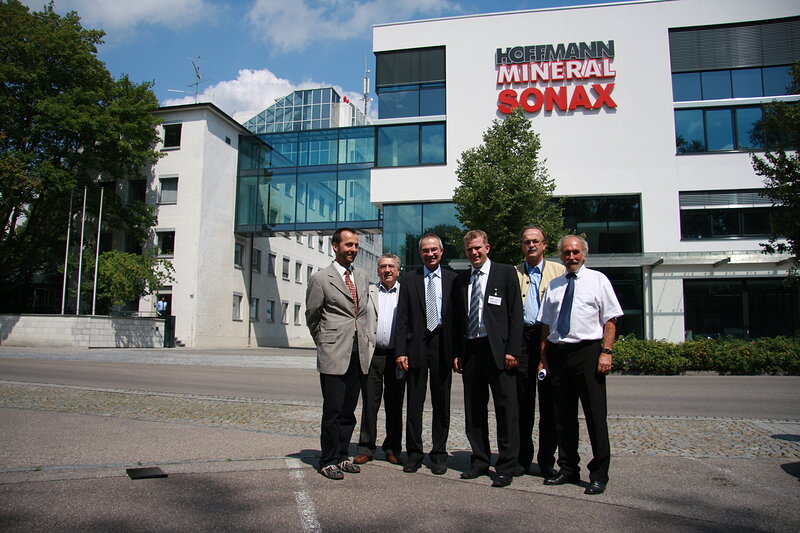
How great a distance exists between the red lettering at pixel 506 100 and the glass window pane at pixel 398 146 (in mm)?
4107

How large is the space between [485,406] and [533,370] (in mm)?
533

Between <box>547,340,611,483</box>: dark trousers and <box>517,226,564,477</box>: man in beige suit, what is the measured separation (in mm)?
152

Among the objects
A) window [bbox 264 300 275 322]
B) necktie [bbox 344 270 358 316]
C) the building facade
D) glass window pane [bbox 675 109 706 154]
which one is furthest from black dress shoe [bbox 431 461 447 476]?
window [bbox 264 300 275 322]

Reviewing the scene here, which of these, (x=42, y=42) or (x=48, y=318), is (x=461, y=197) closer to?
(x=48, y=318)

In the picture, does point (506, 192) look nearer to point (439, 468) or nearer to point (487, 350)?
point (487, 350)

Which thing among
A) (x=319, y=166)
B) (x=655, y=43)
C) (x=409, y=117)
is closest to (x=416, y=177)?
(x=409, y=117)

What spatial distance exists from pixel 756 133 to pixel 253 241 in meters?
29.3

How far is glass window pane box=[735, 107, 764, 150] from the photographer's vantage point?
2680cm

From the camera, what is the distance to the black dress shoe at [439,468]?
4.97 m

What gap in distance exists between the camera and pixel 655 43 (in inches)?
1091

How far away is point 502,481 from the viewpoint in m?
4.61

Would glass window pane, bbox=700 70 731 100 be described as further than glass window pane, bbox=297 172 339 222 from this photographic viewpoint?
No

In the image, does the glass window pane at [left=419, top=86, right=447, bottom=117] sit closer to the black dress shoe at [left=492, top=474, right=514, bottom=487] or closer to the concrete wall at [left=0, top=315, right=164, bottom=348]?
the concrete wall at [left=0, top=315, right=164, bottom=348]

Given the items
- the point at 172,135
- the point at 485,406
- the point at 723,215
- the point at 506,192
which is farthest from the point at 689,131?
the point at 172,135
